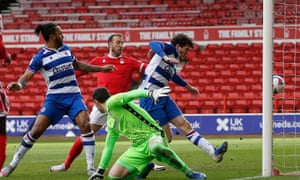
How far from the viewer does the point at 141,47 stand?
112 ft

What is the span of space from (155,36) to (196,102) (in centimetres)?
552

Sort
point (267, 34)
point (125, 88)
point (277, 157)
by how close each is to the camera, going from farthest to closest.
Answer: point (277, 157) < point (125, 88) < point (267, 34)

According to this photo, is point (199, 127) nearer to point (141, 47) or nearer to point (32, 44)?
point (141, 47)

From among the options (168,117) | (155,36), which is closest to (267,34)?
(168,117)

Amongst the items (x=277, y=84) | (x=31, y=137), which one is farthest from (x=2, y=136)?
(x=277, y=84)

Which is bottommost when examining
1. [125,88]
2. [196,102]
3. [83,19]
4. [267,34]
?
[196,102]

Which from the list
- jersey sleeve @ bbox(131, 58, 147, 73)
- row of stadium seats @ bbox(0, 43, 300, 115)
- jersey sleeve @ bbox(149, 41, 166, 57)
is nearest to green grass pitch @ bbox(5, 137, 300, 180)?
jersey sleeve @ bbox(131, 58, 147, 73)

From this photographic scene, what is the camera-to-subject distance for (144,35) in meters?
33.9

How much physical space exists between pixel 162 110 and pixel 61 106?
57.8 inches

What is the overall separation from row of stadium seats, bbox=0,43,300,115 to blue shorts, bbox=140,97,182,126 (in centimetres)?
1577

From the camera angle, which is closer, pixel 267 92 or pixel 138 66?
pixel 267 92

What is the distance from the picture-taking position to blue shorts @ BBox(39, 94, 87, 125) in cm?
1083

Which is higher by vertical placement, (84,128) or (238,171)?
(84,128)

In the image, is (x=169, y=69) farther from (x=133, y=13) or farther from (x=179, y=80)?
(x=133, y=13)
